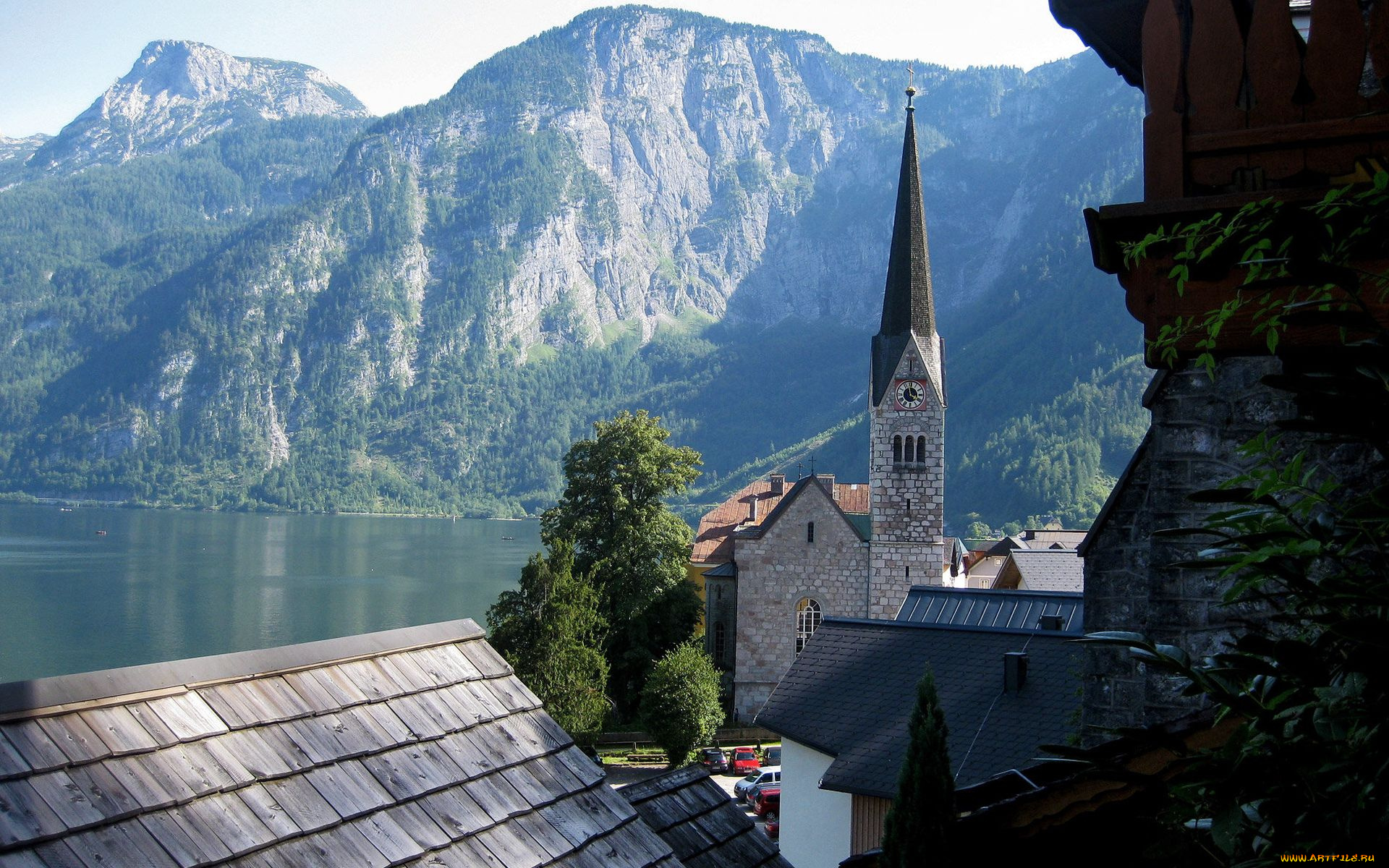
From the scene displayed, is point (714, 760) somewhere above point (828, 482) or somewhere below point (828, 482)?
below

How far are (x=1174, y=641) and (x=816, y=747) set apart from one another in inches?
501

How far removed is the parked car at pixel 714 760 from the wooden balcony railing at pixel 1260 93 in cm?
2699

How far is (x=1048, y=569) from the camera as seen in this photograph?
34.5 m

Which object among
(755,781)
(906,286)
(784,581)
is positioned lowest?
(755,781)

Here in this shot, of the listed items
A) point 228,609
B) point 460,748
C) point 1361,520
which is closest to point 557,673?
point 460,748

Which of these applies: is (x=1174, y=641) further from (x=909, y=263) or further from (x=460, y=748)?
(x=909, y=263)

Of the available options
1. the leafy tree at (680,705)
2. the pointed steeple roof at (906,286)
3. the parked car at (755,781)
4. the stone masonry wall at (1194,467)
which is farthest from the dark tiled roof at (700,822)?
the pointed steeple roof at (906,286)

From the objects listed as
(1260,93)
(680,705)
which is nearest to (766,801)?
(680,705)

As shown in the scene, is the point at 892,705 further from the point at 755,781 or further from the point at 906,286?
the point at 906,286

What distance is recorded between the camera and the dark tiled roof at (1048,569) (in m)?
33.5

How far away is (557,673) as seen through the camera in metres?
29.9

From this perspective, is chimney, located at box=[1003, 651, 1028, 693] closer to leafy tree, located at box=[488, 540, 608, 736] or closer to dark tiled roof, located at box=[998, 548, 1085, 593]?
leafy tree, located at box=[488, 540, 608, 736]

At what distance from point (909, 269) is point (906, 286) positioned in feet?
2.05

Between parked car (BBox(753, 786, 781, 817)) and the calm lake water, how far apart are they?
1385cm
